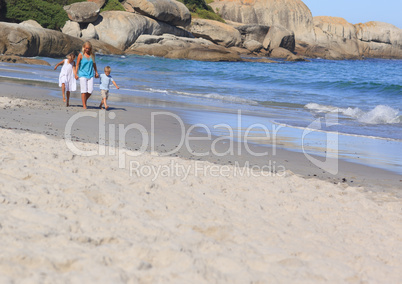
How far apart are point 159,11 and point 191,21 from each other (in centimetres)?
582

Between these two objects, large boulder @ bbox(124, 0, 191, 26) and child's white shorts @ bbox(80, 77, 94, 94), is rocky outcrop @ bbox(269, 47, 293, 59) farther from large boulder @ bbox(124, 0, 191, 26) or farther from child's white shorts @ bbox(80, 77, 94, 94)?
child's white shorts @ bbox(80, 77, 94, 94)

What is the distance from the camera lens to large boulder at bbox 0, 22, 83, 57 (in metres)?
26.8

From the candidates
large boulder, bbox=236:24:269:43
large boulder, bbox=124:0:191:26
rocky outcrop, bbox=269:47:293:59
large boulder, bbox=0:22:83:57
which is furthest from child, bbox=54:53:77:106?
large boulder, bbox=236:24:269:43

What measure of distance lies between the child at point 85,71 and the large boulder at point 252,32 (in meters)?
41.7

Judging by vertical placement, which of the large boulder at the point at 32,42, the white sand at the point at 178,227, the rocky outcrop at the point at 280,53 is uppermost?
the rocky outcrop at the point at 280,53

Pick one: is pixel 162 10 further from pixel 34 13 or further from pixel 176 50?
pixel 34 13

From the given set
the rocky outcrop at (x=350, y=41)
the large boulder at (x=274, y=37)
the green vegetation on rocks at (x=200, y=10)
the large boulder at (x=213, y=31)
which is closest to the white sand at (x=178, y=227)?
the large boulder at (x=213, y=31)

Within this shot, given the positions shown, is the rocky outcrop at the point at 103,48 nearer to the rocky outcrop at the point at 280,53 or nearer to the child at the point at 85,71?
the rocky outcrop at the point at 280,53

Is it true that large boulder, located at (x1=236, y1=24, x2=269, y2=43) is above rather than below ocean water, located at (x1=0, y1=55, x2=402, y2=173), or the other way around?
above

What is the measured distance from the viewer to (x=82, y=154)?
568 centimetres

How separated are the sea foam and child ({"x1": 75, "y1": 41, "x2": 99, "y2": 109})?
6.97 m

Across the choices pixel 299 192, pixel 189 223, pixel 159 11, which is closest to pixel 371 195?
pixel 299 192

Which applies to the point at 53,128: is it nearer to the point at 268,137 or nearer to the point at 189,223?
the point at 268,137

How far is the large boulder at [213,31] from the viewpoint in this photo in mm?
47250
